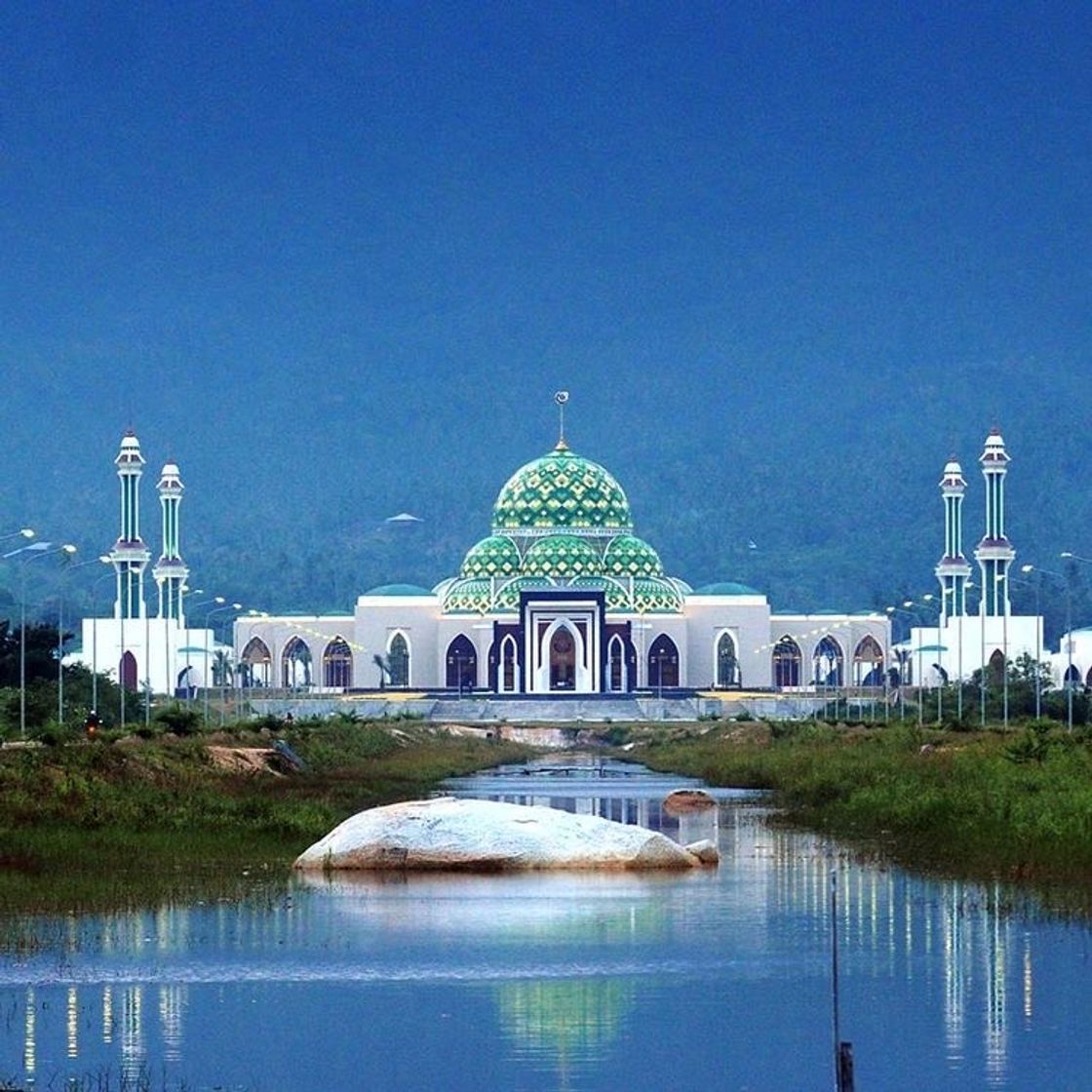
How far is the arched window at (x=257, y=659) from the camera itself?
118181 mm

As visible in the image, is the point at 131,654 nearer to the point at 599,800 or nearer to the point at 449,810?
the point at 599,800

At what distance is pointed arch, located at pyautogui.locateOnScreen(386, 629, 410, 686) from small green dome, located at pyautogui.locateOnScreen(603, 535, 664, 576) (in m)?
8.23

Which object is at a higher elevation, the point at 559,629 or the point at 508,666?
the point at 559,629

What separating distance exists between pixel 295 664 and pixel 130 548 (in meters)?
11.2

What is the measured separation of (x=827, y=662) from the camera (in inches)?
4724

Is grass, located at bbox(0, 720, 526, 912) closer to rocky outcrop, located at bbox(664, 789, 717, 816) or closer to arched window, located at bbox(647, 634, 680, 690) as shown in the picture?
rocky outcrop, located at bbox(664, 789, 717, 816)

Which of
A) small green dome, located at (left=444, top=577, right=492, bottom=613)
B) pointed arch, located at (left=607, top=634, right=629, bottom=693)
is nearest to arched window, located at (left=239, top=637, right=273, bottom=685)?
small green dome, located at (left=444, top=577, right=492, bottom=613)

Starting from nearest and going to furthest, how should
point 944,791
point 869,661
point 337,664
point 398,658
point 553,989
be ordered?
1. point 553,989
2. point 944,791
3. point 398,658
4. point 337,664
5. point 869,661

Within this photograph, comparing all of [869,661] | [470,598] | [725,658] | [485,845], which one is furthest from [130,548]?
[485,845]

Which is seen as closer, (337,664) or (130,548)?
(130,548)

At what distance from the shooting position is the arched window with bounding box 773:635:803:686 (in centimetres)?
11831

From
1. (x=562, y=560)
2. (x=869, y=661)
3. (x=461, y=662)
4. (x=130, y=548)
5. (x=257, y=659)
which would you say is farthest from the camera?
(x=869, y=661)

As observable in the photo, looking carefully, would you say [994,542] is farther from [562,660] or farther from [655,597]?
[562,660]

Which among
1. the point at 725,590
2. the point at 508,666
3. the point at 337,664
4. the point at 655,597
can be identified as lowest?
the point at 508,666
